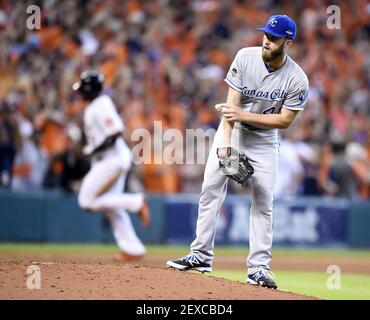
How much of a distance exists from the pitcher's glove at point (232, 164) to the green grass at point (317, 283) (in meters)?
1.51

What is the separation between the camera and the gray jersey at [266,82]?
25.7 feet

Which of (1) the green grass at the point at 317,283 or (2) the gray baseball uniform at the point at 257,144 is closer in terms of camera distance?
(2) the gray baseball uniform at the point at 257,144

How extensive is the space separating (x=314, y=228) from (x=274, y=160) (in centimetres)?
854

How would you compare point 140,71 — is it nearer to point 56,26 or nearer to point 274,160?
point 56,26

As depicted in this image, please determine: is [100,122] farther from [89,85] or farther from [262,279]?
[262,279]

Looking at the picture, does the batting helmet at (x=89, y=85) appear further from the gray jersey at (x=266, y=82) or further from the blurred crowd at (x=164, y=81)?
the gray jersey at (x=266, y=82)

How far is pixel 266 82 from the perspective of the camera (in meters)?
7.86

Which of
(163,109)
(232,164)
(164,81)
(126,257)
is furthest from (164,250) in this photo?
(232,164)

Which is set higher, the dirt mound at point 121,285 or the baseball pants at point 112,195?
the baseball pants at point 112,195

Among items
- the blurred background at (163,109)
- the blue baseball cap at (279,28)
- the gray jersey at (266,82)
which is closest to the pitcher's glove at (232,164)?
the gray jersey at (266,82)

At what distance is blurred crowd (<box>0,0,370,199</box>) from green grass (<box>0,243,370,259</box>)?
3.55ft

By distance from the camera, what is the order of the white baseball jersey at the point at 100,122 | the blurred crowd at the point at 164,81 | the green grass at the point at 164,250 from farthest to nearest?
the blurred crowd at the point at 164,81
the green grass at the point at 164,250
the white baseball jersey at the point at 100,122

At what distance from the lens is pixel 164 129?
1544cm
